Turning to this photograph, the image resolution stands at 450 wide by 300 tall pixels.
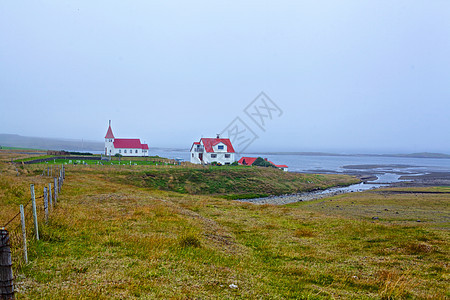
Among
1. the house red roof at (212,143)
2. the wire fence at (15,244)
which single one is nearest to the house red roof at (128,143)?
the house red roof at (212,143)

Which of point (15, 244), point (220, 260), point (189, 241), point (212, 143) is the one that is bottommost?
point (220, 260)

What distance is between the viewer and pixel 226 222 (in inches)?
806

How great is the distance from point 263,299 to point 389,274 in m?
4.96

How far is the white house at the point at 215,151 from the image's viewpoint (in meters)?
80.1

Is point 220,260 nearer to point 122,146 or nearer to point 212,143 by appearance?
point 212,143

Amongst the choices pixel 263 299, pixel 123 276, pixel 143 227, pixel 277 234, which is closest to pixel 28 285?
pixel 123 276

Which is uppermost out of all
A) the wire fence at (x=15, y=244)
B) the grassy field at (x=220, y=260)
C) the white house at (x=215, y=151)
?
the white house at (x=215, y=151)

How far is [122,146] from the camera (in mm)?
88875

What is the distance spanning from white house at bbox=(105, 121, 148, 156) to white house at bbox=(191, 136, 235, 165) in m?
22.3

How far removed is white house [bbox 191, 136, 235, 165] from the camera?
8008 cm

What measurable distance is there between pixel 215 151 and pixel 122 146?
3251 cm

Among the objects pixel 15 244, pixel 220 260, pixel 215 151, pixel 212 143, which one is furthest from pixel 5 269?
pixel 212 143

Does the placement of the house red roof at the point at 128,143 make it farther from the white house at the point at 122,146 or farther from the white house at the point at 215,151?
the white house at the point at 215,151

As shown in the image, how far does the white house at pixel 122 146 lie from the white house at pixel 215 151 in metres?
22.3
